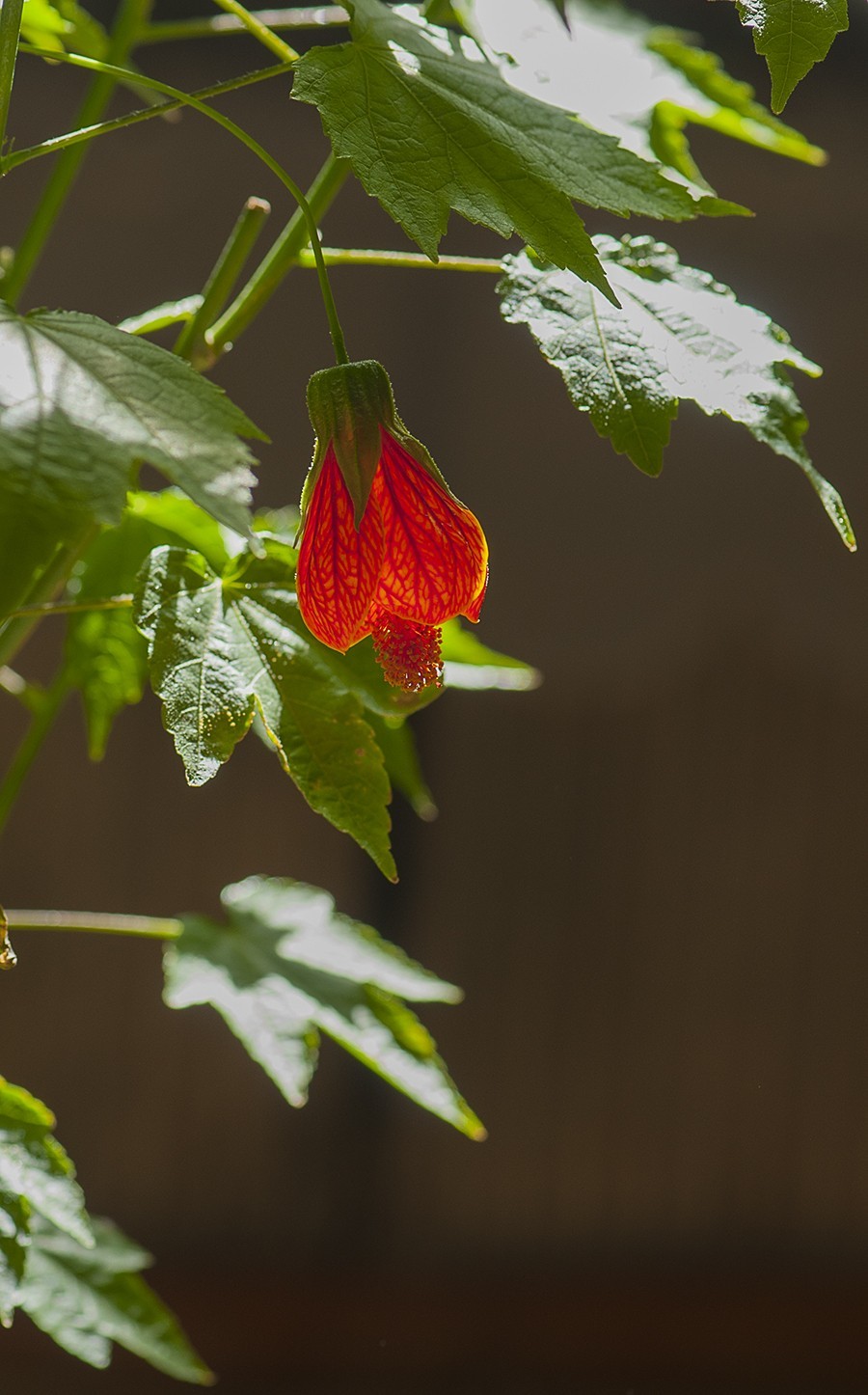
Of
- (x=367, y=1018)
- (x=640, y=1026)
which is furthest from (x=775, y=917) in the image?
(x=367, y=1018)

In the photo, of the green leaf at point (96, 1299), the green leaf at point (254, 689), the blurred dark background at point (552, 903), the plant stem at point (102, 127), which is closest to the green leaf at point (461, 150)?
the plant stem at point (102, 127)

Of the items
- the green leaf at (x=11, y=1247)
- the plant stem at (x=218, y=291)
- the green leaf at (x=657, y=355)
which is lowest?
the green leaf at (x=11, y=1247)

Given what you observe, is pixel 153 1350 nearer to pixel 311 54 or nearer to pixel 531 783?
pixel 311 54

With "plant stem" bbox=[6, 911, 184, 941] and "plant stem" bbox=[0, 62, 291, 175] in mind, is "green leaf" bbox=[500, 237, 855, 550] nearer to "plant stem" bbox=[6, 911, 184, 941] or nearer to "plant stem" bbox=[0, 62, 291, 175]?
"plant stem" bbox=[0, 62, 291, 175]

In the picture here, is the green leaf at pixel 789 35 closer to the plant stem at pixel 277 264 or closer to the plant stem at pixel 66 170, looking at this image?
the plant stem at pixel 277 264

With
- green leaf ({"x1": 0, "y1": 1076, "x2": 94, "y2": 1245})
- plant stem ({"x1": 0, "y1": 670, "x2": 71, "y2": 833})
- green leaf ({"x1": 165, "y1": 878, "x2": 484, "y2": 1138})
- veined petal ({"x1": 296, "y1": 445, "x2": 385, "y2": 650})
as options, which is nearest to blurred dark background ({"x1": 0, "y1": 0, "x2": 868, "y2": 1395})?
green leaf ({"x1": 165, "y1": 878, "x2": 484, "y2": 1138})

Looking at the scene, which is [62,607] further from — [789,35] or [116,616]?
[789,35]

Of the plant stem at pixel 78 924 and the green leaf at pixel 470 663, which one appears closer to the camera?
the plant stem at pixel 78 924
